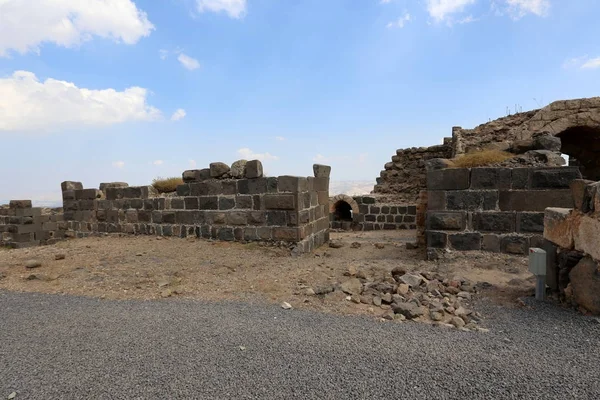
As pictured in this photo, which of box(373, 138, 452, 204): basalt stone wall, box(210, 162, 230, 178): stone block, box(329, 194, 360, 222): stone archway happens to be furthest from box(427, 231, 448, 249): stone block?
box(373, 138, 452, 204): basalt stone wall

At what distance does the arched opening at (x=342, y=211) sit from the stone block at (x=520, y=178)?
8.66m

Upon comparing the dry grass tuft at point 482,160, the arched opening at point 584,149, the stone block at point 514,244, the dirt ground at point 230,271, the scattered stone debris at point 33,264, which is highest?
the arched opening at point 584,149

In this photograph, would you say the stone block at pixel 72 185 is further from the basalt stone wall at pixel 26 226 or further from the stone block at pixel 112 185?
the basalt stone wall at pixel 26 226

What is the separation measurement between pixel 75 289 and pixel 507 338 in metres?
4.85

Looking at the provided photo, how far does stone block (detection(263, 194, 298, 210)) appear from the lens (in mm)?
6609

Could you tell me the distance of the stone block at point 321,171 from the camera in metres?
8.16

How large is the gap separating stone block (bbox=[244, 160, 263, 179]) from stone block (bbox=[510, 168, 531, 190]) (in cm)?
443

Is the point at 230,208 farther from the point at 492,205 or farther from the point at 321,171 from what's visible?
the point at 492,205

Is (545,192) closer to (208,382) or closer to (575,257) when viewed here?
(575,257)

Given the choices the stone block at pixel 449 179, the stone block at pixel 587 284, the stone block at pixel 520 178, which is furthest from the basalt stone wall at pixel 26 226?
the stone block at pixel 587 284

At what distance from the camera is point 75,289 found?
4395mm

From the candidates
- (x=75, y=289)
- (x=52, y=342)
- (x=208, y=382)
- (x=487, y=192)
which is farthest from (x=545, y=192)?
(x=75, y=289)

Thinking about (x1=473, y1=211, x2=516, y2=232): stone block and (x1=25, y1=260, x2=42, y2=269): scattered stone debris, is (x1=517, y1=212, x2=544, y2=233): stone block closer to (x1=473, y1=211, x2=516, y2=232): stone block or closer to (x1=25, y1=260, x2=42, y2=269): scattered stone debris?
(x1=473, y1=211, x2=516, y2=232): stone block

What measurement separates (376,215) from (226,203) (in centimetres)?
734
